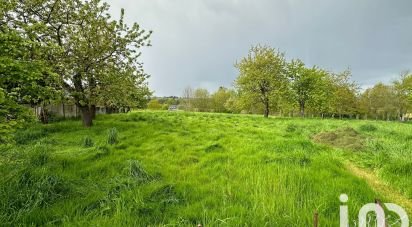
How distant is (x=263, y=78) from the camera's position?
→ 3603 centimetres

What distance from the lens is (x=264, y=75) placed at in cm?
3625

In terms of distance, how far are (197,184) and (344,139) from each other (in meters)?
9.21

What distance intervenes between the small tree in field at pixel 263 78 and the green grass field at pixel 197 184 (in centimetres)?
2582

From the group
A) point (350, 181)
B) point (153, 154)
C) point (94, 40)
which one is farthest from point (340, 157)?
point (94, 40)

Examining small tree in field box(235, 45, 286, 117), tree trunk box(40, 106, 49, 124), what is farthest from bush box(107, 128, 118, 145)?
small tree in field box(235, 45, 286, 117)

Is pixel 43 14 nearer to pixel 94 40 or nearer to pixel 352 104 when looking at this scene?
pixel 94 40

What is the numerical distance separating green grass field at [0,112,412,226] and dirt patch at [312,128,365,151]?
0.68 metres

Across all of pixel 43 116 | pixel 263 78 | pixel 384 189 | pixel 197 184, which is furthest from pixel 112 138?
pixel 263 78

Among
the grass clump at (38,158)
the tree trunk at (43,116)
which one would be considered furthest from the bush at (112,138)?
the tree trunk at (43,116)

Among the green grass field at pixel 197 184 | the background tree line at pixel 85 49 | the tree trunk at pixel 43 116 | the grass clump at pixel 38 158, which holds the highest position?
the background tree line at pixel 85 49

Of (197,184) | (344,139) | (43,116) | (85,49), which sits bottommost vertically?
(197,184)

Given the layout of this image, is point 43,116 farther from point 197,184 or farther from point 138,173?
point 197,184

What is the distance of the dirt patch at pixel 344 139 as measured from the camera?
11897 millimetres

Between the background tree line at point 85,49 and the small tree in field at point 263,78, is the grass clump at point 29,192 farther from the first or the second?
the small tree in field at point 263,78
